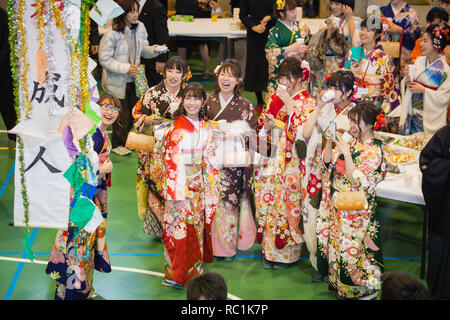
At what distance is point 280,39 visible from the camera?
7.73 metres

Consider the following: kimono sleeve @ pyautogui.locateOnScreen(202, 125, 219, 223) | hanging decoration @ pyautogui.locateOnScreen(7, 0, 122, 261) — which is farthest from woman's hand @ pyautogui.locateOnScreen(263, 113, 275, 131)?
hanging decoration @ pyautogui.locateOnScreen(7, 0, 122, 261)

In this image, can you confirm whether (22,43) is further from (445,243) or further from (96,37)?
(96,37)

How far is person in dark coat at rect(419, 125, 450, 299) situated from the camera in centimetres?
489

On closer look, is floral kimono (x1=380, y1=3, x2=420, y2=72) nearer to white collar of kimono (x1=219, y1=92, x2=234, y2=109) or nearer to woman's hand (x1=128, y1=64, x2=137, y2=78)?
woman's hand (x1=128, y1=64, x2=137, y2=78)

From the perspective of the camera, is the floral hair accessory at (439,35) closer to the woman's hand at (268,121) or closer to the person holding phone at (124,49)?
the woman's hand at (268,121)

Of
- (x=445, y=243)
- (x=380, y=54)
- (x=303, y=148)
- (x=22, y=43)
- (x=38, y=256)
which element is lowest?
(x=38, y=256)

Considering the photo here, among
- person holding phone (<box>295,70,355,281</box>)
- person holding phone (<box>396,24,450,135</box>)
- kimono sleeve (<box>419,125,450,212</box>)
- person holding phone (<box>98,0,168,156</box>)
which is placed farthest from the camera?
person holding phone (<box>98,0,168,156</box>)

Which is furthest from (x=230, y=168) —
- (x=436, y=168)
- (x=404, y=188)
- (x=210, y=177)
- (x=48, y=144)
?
(x=48, y=144)

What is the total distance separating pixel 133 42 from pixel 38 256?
2689 millimetres

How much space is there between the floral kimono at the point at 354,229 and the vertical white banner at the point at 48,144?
196 cm

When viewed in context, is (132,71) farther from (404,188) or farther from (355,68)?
(404,188)

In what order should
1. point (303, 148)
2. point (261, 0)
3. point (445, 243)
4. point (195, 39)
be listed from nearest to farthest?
point (445, 243), point (303, 148), point (261, 0), point (195, 39)

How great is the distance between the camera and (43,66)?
3.80 m

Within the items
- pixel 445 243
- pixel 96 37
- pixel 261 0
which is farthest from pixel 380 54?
pixel 96 37
